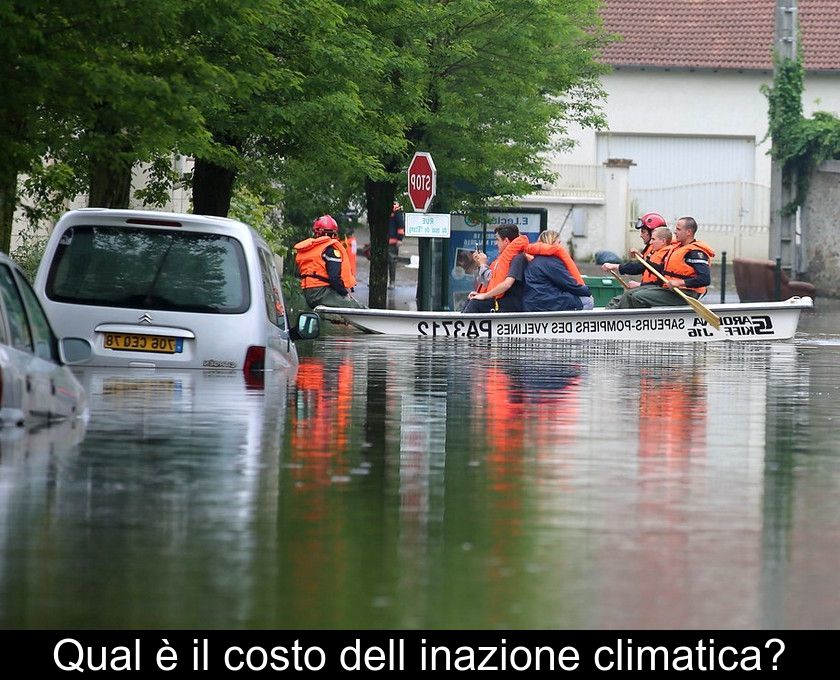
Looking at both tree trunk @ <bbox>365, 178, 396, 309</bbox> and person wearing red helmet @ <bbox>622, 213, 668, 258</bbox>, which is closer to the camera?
person wearing red helmet @ <bbox>622, 213, 668, 258</bbox>

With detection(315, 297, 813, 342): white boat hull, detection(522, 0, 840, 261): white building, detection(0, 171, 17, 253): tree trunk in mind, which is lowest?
detection(315, 297, 813, 342): white boat hull

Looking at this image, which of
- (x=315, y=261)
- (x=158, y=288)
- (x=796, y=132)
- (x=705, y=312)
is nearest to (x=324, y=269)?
(x=315, y=261)

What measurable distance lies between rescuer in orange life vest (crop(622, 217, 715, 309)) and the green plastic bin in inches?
280

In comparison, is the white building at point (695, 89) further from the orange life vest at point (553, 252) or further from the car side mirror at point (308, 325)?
the car side mirror at point (308, 325)

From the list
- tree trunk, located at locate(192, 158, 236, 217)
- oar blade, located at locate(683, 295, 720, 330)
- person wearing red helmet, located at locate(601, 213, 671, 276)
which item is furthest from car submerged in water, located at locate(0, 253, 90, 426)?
person wearing red helmet, located at locate(601, 213, 671, 276)

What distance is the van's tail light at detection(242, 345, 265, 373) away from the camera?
657 inches

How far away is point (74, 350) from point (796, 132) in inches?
1484

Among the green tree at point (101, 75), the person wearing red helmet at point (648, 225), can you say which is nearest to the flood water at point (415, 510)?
the green tree at point (101, 75)

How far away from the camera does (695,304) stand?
95.3ft

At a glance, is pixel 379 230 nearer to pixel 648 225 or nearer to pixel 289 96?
pixel 648 225

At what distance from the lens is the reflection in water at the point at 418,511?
8.05 meters

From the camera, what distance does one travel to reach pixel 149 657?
725 cm

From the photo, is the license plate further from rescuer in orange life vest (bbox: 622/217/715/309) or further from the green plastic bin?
the green plastic bin

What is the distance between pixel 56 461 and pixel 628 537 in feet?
11.9
